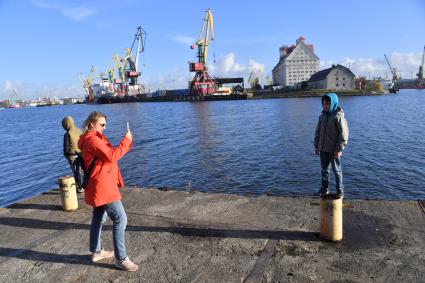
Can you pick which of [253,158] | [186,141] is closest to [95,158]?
[253,158]

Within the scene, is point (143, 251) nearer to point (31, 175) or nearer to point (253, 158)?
point (253, 158)

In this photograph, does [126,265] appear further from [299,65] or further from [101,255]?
[299,65]

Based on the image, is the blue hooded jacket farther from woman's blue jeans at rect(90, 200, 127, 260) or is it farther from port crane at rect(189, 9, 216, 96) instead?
port crane at rect(189, 9, 216, 96)

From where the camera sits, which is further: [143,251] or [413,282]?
[143,251]

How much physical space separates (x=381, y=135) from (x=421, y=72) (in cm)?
18514

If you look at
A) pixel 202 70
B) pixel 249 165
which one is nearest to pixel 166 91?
pixel 202 70

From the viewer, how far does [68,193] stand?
668 centimetres

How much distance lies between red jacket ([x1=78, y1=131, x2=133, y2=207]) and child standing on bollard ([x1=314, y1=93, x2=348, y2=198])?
3721mm

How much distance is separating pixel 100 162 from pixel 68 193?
302 centimetres

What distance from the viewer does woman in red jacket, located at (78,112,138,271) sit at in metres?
4.04

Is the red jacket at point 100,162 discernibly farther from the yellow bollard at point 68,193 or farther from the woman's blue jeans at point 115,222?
the yellow bollard at point 68,193

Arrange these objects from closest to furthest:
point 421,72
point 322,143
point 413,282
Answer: point 413,282 < point 322,143 < point 421,72

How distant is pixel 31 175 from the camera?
17344 millimetres

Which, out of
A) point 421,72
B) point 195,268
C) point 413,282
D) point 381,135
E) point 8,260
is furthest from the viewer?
point 421,72
